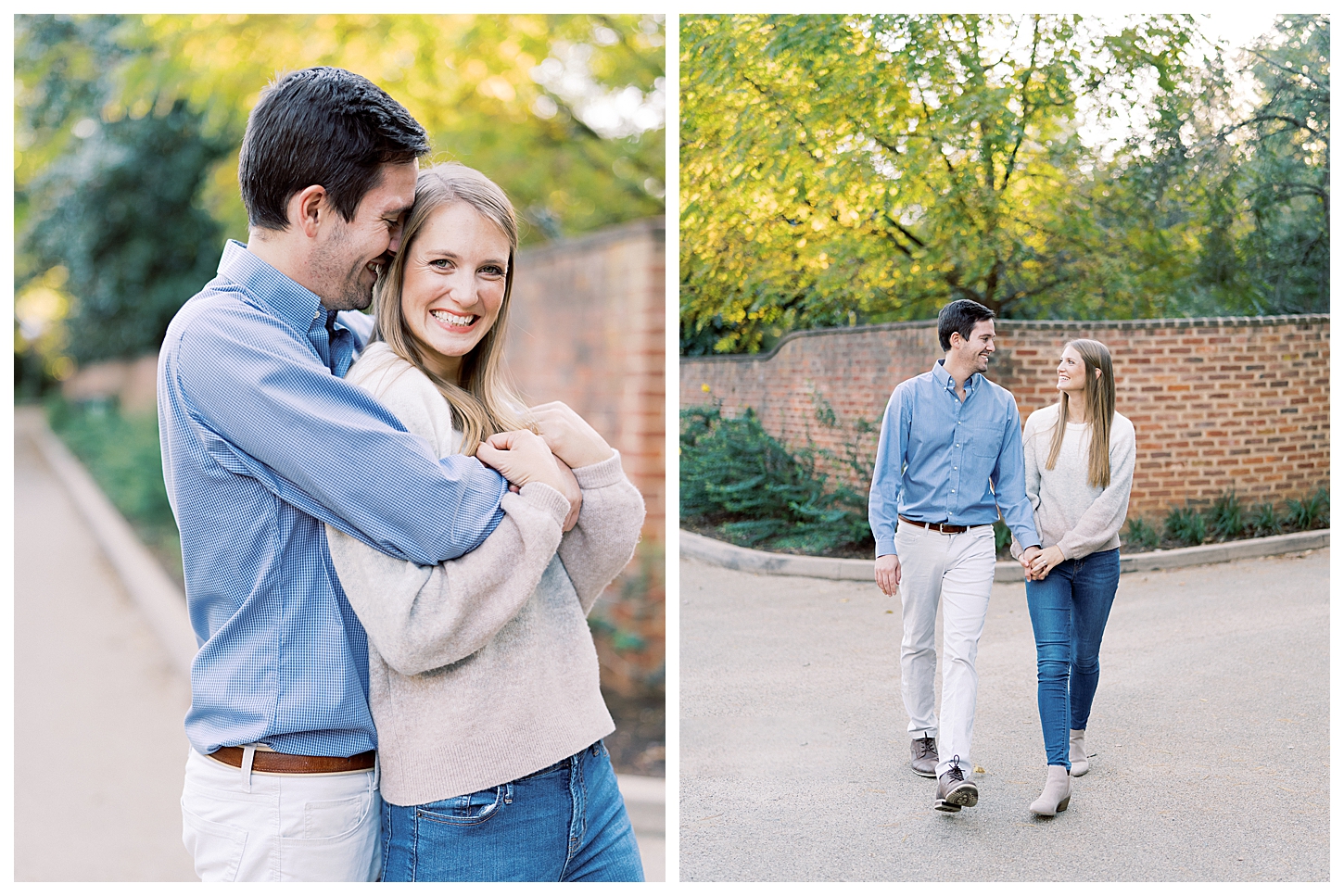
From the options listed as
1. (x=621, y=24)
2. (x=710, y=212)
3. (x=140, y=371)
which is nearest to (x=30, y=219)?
(x=140, y=371)

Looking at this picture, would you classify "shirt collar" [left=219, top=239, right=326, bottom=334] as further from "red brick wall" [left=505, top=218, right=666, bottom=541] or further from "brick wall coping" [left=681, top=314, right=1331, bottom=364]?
"red brick wall" [left=505, top=218, right=666, bottom=541]

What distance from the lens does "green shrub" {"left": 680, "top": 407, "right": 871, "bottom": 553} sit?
2979 mm

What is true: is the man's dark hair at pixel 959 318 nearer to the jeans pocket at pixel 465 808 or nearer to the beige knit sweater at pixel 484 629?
the beige knit sweater at pixel 484 629

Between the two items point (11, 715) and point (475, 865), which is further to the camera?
point (11, 715)

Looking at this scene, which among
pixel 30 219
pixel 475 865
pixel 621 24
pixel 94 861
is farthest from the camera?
pixel 30 219

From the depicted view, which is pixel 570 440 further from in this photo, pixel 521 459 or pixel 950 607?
pixel 950 607

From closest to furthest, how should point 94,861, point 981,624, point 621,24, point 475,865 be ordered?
point 475,865 < point 981,624 < point 94,861 < point 621,24

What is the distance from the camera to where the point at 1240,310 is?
2863 millimetres

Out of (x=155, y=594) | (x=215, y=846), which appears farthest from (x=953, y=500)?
Result: (x=155, y=594)

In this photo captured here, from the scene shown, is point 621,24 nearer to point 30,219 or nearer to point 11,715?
point 11,715

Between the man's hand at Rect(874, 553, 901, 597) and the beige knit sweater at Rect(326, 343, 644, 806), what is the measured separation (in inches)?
43.6

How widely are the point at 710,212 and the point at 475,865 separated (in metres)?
1.94

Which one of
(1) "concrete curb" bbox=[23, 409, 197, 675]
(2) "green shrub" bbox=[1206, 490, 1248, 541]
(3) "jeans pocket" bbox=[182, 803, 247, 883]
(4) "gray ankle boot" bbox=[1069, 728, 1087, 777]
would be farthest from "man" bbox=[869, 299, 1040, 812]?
(1) "concrete curb" bbox=[23, 409, 197, 675]

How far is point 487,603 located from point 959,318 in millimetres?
1640
